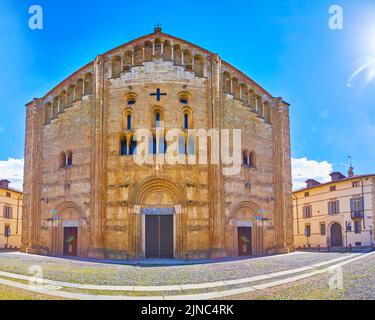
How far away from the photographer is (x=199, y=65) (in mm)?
27438

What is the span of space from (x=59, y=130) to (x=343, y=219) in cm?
3361

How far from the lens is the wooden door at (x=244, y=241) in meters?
26.7

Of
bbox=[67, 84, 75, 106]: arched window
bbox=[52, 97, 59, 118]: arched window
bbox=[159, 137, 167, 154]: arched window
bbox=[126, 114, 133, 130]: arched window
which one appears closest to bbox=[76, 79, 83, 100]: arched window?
bbox=[67, 84, 75, 106]: arched window

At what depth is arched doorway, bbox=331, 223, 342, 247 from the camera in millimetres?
42031

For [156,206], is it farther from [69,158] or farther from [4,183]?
[4,183]

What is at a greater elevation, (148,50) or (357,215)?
(148,50)

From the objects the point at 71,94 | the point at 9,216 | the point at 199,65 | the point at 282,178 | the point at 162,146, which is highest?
the point at 199,65

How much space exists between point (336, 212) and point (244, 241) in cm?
2086

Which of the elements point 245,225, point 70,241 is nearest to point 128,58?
point 70,241

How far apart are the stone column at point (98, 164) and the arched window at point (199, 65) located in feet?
23.9

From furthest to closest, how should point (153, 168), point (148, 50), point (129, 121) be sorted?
point (148, 50) → point (129, 121) → point (153, 168)

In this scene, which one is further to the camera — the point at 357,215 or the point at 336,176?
the point at 336,176

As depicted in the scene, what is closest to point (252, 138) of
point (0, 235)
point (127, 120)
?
point (127, 120)
